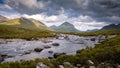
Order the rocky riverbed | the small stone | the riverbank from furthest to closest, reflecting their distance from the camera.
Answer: the rocky riverbed, the small stone, the riverbank

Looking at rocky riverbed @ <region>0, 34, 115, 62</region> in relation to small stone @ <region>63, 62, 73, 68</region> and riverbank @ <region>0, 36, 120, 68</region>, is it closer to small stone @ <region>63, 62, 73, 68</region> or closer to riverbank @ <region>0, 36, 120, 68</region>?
riverbank @ <region>0, 36, 120, 68</region>

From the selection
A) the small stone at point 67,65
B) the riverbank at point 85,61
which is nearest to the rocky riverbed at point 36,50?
the riverbank at point 85,61

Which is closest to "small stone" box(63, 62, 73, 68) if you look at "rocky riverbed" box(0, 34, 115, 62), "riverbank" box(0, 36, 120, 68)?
"riverbank" box(0, 36, 120, 68)

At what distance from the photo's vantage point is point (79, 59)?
2775 cm

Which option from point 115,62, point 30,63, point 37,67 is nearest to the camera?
point 37,67

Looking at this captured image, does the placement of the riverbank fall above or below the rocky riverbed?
above

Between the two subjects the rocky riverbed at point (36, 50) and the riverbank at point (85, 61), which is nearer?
the riverbank at point (85, 61)

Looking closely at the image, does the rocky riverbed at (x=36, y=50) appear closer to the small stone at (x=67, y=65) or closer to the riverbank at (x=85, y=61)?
the riverbank at (x=85, y=61)

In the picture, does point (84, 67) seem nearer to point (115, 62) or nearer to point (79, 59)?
point (79, 59)

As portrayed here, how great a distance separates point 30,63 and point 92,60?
901 centimetres

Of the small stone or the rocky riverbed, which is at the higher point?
the small stone

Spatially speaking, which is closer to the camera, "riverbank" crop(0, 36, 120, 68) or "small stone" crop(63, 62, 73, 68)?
"riverbank" crop(0, 36, 120, 68)

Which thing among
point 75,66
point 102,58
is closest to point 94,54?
point 102,58

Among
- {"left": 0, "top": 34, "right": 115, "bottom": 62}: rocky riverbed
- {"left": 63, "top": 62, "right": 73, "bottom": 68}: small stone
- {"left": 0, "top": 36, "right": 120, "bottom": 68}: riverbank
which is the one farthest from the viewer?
{"left": 0, "top": 34, "right": 115, "bottom": 62}: rocky riverbed
